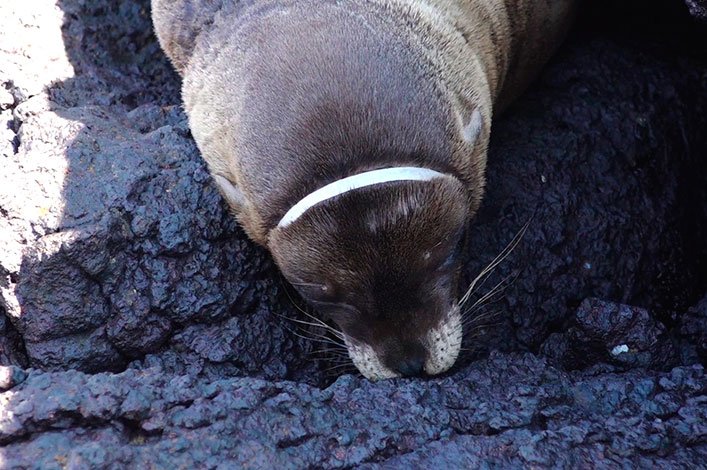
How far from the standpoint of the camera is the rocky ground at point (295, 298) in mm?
3262

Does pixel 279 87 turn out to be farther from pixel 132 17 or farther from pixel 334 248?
pixel 132 17

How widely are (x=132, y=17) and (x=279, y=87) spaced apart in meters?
2.39

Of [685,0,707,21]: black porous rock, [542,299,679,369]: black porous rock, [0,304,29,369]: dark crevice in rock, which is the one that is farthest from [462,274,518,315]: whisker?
[0,304,29,369]: dark crevice in rock

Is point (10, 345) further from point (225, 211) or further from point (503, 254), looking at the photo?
point (503, 254)

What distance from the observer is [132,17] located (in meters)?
5.75

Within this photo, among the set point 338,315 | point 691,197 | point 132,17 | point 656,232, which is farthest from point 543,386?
point 132,17

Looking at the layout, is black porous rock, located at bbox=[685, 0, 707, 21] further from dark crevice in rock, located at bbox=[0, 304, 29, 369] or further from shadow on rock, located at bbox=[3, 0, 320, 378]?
dark crevice in rock, located at bbox=[0, 304, 29, 369]

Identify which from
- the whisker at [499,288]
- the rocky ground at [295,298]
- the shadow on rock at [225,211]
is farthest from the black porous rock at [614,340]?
the whisker at [499,288]

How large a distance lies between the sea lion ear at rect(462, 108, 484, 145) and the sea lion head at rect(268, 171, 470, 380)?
25 centimetres

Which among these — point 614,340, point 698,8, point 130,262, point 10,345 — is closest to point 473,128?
point 614,340

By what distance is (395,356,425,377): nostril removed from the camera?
150 inches

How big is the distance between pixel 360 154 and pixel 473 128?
2.35ft

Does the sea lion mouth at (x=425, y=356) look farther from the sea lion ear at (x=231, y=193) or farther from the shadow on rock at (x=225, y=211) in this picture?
the sea lion ear at (x=231, y=193)

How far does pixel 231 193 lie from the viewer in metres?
4.02
